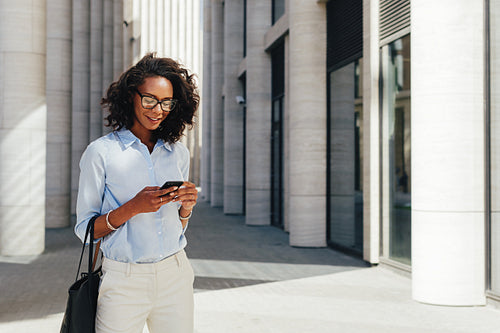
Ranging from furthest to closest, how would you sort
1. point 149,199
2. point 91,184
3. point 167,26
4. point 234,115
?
point 167,26 → point 234,115 → point 91,184 → point 149,199

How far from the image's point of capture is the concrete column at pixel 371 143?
10344mm

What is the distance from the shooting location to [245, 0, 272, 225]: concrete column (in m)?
18.5

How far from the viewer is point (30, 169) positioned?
41.3 feet

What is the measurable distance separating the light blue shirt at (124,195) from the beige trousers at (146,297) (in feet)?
0.16

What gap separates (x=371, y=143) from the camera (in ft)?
34.1

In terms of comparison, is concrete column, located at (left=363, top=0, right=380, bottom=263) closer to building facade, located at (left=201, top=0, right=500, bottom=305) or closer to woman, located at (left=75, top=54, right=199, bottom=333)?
building facade, located at (left=201, top=0, right=500, bottom=305)

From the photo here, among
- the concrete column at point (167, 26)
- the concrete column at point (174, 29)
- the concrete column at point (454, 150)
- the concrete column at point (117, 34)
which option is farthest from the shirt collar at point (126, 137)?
the concrete column at point (174, 29)

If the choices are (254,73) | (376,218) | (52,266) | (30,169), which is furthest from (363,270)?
(254,73)

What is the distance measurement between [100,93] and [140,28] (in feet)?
37.6

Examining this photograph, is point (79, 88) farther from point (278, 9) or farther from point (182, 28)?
point (182, 28)

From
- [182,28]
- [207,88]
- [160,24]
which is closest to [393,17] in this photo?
[207,88]

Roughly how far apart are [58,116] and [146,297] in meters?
16.9

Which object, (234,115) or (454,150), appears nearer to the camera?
(454,150)

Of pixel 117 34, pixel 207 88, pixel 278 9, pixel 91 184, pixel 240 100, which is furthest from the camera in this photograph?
pixel 117 34
